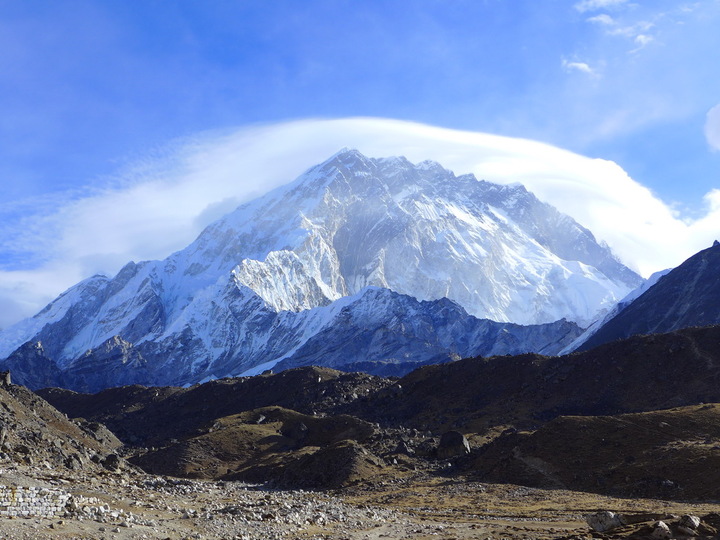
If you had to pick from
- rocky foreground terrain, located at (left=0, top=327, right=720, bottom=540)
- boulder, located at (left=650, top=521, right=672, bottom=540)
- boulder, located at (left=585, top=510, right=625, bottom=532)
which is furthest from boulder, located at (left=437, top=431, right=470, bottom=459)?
boulder, located at (left=650, top=521, right=672, bottom=540)

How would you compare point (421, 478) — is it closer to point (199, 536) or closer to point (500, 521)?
point (500, 521)

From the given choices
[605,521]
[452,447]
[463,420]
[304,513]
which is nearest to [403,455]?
[452,447]

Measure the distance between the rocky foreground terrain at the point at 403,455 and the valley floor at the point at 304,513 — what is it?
0.18 metres

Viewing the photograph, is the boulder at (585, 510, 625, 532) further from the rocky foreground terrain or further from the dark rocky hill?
the dark rocky hill

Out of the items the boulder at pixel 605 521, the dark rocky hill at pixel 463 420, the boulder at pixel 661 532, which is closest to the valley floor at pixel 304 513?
the boulder at pixel 605 521

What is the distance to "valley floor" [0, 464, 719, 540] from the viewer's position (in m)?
35.0

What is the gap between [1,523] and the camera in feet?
102

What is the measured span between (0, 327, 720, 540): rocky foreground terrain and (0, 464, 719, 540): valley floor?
0.58ft

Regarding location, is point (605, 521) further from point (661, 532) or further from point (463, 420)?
point (463, 420)

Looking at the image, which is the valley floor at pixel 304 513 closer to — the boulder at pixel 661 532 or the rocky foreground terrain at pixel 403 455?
the rocky foreground terrain at pixel 403 455

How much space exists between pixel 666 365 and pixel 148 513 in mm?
91782

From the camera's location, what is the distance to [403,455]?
304ft

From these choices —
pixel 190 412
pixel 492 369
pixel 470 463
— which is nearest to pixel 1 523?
pixel 470 463

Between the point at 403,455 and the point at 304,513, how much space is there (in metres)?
45.4
